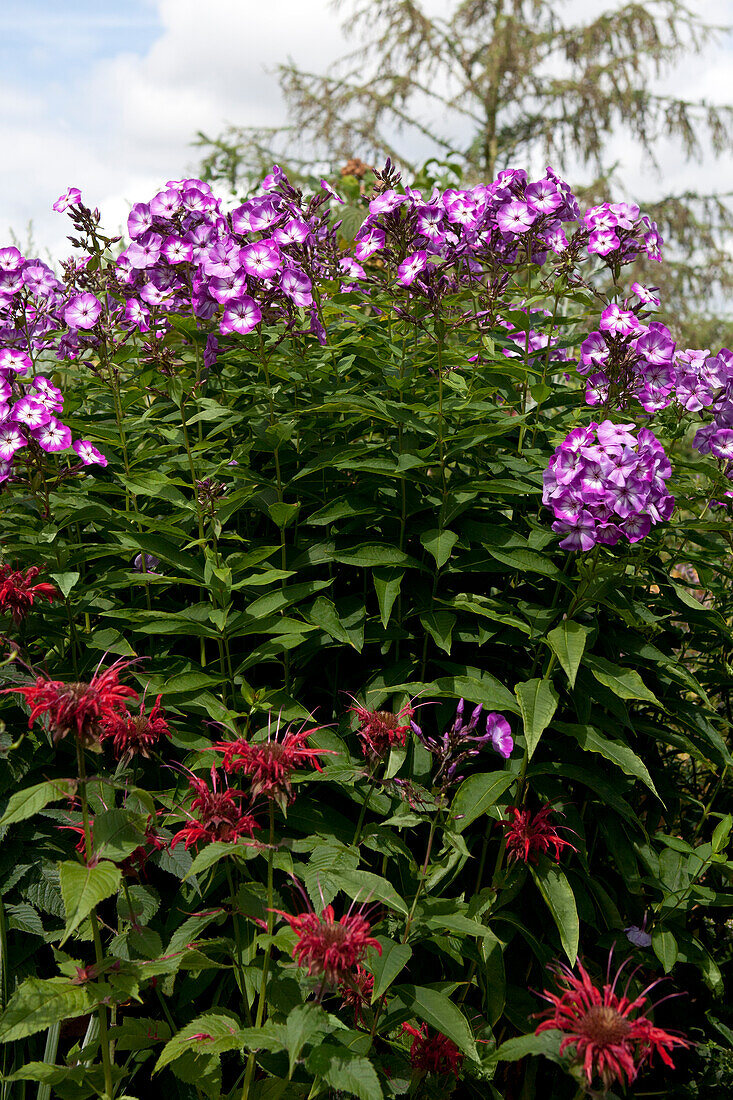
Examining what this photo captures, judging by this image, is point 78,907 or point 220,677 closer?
point 78,907

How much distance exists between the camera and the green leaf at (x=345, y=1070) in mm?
1664

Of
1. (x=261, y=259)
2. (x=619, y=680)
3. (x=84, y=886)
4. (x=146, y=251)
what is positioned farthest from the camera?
(x=146, y=251)

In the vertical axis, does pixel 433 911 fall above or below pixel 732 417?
below

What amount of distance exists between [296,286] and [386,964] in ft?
5.67

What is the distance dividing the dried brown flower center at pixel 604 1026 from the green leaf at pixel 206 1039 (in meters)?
0.65

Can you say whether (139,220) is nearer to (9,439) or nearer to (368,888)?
(9,439)

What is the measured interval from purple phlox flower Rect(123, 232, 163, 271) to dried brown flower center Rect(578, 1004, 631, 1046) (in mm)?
2175

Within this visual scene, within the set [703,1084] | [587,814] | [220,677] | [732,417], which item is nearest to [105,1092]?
[220,677]

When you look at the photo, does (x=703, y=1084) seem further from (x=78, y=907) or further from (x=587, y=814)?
(x=78, y=907)

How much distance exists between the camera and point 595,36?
1555 cm

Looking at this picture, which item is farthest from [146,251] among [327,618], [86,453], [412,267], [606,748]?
[606,748]

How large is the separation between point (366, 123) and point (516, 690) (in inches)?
574

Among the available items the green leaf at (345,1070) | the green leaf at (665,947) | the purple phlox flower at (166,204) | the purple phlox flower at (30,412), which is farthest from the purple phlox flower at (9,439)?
the green leaf at (665,947)

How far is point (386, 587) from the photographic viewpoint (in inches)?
95.7
